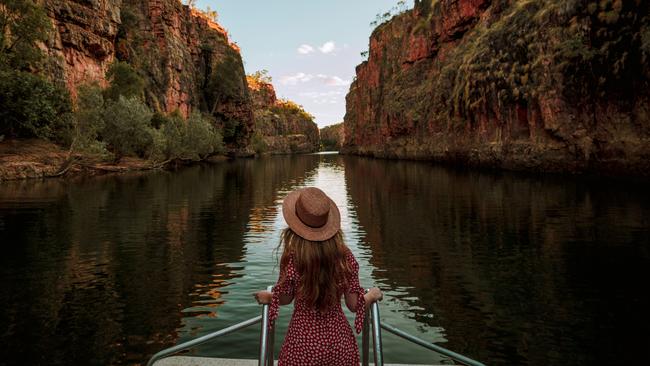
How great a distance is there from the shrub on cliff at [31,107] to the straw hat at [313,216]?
146ft

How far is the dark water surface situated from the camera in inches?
301

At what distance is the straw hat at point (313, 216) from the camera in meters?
3.40

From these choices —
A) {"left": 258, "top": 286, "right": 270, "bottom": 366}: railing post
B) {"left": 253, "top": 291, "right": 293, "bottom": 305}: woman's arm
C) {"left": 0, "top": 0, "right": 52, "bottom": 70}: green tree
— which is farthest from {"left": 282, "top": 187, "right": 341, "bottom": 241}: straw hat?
{"left": 0, "top": 0, "right": 52, "bottom": 70}: green tree

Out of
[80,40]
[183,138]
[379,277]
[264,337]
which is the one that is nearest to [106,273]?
[379,277]

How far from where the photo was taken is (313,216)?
3.37 m

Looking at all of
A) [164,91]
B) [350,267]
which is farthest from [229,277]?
[164,91]

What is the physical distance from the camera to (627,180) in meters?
31.8

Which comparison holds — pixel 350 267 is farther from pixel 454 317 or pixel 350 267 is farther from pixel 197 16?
pixel 197 16

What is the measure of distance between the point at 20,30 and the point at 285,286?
49031 millimetres

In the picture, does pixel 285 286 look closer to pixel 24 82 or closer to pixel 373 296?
pixel 373 296

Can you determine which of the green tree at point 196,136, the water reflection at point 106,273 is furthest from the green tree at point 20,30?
the green tree at point 196,136

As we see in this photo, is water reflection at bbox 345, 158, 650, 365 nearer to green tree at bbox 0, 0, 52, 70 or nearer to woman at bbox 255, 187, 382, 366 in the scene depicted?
woman at bbox 255, 187, 382, 366

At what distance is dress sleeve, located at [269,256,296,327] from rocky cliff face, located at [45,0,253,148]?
57263 millimetres

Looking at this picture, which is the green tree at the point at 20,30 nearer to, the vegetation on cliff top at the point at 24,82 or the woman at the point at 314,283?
the vegetation on cliff top at the point at 24,82
